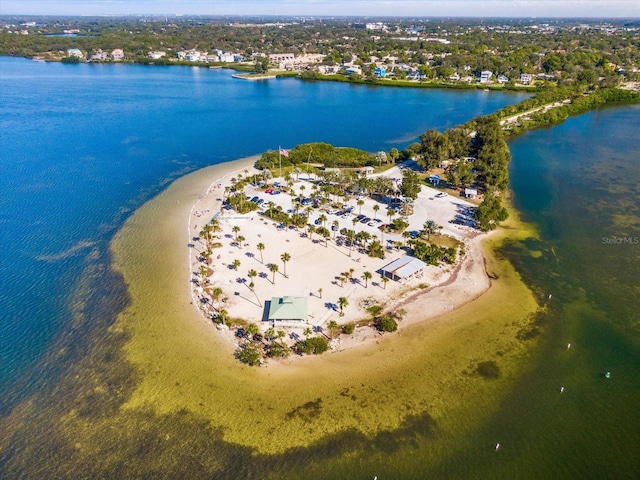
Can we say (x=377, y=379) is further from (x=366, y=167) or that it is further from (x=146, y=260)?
(x=366, y=167)

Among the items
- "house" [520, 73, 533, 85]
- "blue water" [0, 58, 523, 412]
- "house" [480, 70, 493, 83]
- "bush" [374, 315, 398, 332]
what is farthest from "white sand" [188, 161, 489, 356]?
"house" [520, 73, 533, 85]

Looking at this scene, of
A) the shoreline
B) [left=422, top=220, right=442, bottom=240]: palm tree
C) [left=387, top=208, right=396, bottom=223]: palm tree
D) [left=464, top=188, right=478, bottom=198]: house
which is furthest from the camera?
[left=464, top=188, right=478, bottom=198]: house

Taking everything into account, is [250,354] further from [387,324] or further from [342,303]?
[387,324]

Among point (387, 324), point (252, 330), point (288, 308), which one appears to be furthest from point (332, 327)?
point (252, 330)

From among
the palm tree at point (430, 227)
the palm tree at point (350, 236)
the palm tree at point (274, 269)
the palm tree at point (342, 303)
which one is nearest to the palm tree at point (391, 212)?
the palm tree at point (430, 227)

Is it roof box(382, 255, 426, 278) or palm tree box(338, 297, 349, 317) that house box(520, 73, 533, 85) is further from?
palm tree box(338, 297, 349, 317)

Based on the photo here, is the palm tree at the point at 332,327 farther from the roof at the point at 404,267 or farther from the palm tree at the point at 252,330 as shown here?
the roof at the point at 404,267
